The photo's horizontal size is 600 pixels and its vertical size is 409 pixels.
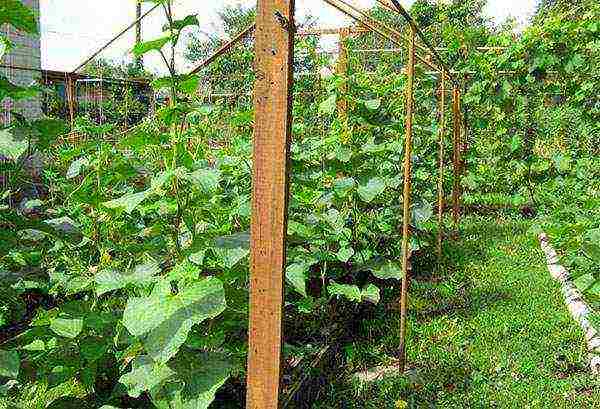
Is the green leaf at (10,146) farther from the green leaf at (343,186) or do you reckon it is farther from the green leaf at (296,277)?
the green leaf at (343,186)

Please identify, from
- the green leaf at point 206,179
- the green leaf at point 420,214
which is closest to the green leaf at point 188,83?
the green leaf at point 206,179

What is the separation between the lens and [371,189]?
3.91 metres

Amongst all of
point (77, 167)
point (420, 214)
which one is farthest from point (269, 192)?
point (420, 214)

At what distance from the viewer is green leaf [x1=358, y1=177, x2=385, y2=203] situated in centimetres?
384

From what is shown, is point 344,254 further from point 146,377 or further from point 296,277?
point 146,377

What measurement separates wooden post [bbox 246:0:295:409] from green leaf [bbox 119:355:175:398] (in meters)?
0.46

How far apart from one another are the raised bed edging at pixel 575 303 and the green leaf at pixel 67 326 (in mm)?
2778

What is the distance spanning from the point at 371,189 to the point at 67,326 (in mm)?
2224

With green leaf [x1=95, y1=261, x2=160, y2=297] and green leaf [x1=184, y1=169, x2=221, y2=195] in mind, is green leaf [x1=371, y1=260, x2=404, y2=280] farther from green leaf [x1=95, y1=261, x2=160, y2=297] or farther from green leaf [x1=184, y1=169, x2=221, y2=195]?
green leaf [x1=184, y1=169, x2=221, y2=195]

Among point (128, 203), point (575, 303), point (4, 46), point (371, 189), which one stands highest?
point (4, 46)

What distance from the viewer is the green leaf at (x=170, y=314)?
177 cm

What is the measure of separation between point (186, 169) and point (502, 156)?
7.02 meters

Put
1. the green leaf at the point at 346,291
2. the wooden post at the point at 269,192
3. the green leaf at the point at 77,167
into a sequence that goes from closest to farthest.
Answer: the wooden post at the point at 269,192
the green leaf at the point at 77,167
the green leaf at the point at 346,291

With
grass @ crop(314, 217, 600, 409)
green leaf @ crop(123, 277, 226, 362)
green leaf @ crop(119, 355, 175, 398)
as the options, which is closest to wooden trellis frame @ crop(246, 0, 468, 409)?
green leaf @ crop(123, 277, 226, 362)
